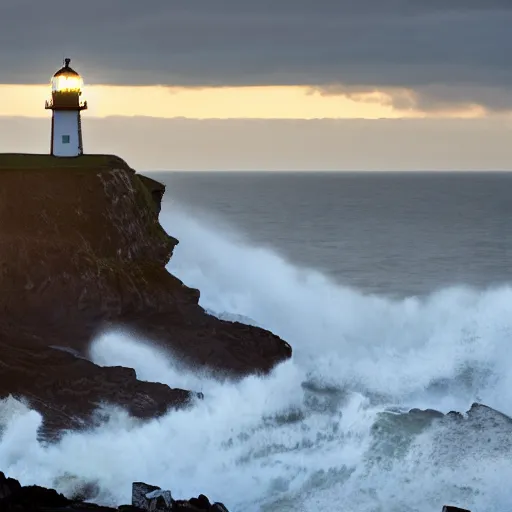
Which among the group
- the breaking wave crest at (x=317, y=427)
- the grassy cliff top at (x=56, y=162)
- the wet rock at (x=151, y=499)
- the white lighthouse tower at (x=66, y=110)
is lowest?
the wet rock at (x=151, y=499)

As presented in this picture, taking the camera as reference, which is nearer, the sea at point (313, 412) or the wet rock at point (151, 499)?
the wet rock at point (151, 499)

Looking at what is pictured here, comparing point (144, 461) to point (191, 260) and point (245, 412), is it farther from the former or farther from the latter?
point (191, 260)

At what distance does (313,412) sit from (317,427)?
1826 mm

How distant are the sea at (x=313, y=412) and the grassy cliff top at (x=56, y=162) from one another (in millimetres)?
6756

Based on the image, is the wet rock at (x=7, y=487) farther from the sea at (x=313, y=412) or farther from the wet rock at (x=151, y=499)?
the sea at (x=313, y=412)

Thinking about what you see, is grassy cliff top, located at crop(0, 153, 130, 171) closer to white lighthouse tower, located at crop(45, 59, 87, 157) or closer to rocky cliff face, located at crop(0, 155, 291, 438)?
rocky cliff face, located at crop(0, 155, 291, 438)

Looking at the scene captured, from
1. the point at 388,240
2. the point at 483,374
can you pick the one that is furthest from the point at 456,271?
the point at 483,374

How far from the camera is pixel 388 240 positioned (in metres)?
106

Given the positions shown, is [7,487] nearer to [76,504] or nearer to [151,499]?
[76,504]

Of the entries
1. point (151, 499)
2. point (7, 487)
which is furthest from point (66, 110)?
point (151, 499)

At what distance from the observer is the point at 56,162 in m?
48.6

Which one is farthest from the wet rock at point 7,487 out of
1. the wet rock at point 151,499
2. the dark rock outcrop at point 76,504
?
the wet rock at point 151,499

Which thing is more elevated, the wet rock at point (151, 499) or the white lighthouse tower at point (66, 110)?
the white lighthouse tower at point (66, 110)

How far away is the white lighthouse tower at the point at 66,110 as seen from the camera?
51562 mm
